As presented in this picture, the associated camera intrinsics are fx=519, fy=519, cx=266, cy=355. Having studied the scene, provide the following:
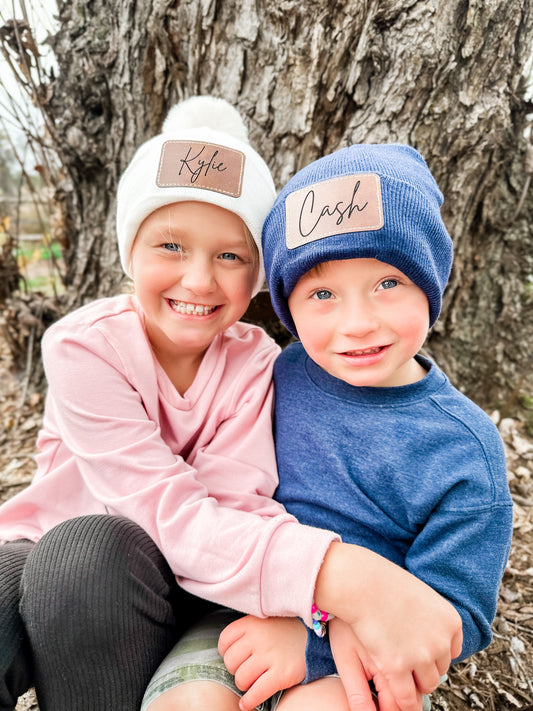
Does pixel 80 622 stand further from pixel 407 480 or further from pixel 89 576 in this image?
pixel 407 480

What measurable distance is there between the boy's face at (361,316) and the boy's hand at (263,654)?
64 centimetres

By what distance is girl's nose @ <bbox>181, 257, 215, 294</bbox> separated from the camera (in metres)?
1.32

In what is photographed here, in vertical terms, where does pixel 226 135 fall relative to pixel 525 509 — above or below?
above

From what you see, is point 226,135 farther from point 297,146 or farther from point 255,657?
point 255,657

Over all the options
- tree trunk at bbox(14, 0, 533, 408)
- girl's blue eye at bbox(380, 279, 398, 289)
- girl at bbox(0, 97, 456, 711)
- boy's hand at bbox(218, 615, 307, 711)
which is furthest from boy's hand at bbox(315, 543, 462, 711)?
tree trunk at bbox(14, 0, 533, 408)

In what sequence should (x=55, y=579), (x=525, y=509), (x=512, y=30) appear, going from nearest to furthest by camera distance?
(x=55, y=579) → (x=512, y=30) → (x=525, y=509)

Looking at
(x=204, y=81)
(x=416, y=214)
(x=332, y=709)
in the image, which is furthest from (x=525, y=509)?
(x=204, y=81)

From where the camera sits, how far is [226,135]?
1.43m

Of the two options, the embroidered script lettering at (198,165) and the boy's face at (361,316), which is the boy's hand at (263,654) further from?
the embroidered script lettering at (198,165)

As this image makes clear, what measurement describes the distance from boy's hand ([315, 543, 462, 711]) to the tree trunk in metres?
1.29

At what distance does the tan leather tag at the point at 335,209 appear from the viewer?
1.15m

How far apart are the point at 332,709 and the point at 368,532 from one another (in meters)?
0.40

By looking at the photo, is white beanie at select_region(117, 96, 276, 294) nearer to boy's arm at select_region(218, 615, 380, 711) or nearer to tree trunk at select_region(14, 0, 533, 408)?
tree trunk at select_region(14, 0, 533, 408)

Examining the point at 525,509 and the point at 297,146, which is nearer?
the point at 297,146
